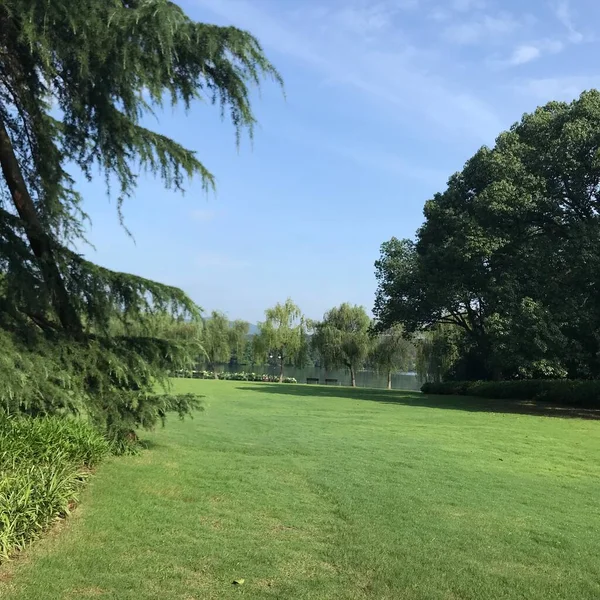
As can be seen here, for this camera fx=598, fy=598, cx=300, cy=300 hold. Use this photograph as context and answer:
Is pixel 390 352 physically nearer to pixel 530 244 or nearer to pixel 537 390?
pixel 537 390

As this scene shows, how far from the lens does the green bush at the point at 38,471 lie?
431 centimetres

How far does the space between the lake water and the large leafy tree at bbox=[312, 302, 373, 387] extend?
21.0 feet

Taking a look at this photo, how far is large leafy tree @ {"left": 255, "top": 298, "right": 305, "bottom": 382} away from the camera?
5262cm

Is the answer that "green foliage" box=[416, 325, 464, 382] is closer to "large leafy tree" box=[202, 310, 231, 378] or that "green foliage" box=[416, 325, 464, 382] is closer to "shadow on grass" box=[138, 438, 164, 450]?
"large leafy tree" box=[202, 310, 231, 378]

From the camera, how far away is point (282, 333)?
173ft

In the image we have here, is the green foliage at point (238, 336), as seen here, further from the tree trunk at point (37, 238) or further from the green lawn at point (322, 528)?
the tree trunk at point (37, 238)

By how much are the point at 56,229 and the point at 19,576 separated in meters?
5.04

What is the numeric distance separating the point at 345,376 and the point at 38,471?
192 ft

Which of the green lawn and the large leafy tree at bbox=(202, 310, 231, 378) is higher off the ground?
the large leafy tree at bbox=(202, 310, 231, 378)

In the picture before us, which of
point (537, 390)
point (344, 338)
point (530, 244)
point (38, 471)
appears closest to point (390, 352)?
point (344, 338)

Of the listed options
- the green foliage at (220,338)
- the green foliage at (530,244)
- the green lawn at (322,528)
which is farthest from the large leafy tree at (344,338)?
the green lawn at (322,528)

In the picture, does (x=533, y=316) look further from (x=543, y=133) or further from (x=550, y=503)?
(x=550, y=503)

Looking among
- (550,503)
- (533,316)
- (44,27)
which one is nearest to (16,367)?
(44,27)

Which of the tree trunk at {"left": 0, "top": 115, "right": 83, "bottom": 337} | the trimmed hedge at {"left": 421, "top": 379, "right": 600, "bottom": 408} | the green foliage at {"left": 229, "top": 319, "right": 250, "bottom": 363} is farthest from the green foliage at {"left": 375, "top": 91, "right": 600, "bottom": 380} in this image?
the green foliage at {"left": 229, "top": 319, "right": 250, "bottom": 363}
